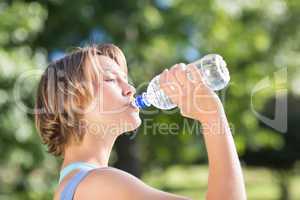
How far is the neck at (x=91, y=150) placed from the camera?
1660mm

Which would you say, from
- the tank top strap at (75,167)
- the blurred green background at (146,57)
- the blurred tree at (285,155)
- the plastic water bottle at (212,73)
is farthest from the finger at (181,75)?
the blurred tree at (285,155)

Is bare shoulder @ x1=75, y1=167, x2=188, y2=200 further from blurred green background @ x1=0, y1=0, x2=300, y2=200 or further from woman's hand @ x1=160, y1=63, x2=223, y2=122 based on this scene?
blurred green background @ x1=0, y1=0, x2=300, y2=200

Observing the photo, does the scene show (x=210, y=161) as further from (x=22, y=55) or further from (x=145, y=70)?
(x=145, y=70)

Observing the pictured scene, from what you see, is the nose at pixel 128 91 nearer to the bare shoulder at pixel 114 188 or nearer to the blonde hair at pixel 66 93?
the blonde hair at pixel 66 93

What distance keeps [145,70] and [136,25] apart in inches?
17.0

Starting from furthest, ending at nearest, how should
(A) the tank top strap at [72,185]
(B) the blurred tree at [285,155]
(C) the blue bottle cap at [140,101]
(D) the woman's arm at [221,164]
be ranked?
(B) the blurred tree at [285,155], (C) the blue bottle cap at [140,101], (A) the tank top strap at [72,185], (D) the woman's arm at [221,164]

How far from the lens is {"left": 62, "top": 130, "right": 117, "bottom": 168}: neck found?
5.45ft

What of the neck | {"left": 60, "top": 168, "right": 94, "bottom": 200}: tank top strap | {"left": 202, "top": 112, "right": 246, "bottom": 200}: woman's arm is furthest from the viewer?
the neck

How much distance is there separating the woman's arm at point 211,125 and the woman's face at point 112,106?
0.27 metres

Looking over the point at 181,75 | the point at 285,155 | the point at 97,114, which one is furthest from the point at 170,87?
the point at 285,155

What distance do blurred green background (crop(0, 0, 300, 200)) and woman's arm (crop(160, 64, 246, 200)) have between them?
3016 mm

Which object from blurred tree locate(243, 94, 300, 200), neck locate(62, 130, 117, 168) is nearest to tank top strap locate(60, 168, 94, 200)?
neck locate(62, 130, 117, 168)

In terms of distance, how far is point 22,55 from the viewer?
A: 14.7 feet

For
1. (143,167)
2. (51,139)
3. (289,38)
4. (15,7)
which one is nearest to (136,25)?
(15,7)
